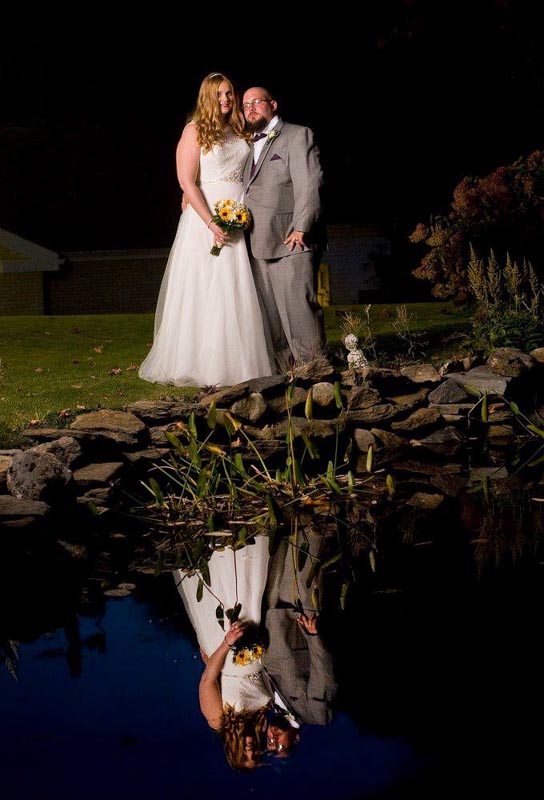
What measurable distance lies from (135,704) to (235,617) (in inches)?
39.9

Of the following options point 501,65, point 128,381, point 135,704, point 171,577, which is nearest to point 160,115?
point 501,65

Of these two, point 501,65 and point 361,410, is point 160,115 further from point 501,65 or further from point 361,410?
point 361,410

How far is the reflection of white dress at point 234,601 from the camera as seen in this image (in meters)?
3.65

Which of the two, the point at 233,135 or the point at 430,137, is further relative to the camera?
the point at 430,137

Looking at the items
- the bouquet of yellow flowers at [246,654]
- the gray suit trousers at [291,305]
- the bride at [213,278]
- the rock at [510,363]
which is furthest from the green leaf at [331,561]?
the rock at [510,363]

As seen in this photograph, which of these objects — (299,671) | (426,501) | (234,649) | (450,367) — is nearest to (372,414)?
(450,367)

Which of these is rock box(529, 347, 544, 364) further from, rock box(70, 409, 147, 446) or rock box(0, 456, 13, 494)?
rock box(0, 456, 13, 494)

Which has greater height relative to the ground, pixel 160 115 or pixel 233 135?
pixel 160 115

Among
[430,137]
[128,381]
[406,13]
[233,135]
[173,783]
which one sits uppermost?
[406,13]

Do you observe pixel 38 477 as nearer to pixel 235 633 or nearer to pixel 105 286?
pixel 235 633

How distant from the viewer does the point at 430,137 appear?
20703 mm

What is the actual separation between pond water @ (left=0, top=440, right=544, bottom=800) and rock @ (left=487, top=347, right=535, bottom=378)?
4.52m

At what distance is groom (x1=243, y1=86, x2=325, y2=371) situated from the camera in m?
8.34

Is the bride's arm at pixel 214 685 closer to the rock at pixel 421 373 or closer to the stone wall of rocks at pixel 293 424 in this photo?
the stone wall of rocks at pixel 293 424
